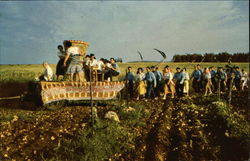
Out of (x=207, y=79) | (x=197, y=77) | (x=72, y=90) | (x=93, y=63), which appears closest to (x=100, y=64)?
(x=93, y=63)

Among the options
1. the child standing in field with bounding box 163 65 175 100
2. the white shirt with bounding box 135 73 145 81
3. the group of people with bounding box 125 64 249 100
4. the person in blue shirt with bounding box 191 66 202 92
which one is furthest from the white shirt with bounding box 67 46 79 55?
the person in blue shirt with bounding box 191 66 202 92

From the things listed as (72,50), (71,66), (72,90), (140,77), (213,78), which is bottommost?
(72,90)

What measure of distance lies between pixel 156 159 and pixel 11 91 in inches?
514

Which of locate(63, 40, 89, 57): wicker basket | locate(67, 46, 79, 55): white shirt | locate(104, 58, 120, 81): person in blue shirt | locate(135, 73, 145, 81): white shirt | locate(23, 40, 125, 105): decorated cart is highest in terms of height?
locate(63, 40, 89, 57): wicker basket

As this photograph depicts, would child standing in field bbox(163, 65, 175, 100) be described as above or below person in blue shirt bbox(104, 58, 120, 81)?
below

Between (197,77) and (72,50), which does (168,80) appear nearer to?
(197,77)

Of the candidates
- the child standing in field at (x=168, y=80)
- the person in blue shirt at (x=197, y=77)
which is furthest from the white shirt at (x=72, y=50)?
the person in blue shirt at (x=197, y=77)

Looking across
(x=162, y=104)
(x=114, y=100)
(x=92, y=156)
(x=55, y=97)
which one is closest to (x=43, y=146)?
(x=92, y=156)

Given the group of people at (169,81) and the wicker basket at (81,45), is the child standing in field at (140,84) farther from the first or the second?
the wicker basket at (81,45)

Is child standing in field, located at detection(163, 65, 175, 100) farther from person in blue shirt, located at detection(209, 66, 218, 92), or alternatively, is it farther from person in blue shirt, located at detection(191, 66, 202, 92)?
person in blue shirt, located at detection(209, 66, 218, 92)

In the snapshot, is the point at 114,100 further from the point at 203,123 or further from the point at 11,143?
the point at 11,143

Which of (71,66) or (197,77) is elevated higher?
(71,66)

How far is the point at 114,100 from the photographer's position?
9250 millimetres

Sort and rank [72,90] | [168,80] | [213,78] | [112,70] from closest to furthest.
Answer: [72,90] → [112,70] → [168,80] → [213,78]
